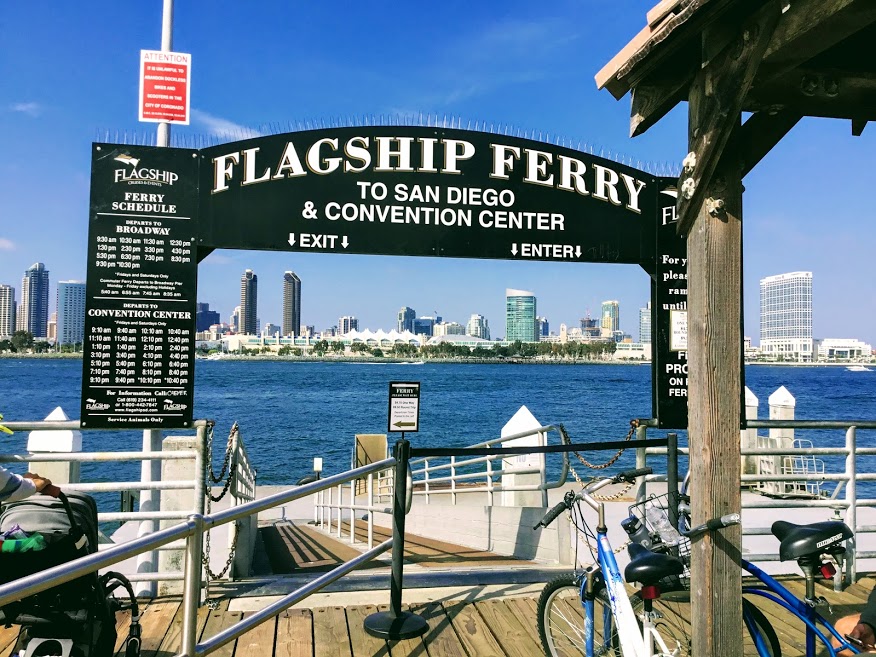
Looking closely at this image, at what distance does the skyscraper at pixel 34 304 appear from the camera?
510ft

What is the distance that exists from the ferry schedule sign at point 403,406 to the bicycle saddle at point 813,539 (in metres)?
4.09

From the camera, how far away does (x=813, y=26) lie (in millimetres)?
2291

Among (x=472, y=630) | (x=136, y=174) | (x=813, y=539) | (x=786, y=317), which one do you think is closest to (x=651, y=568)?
(x=813, y=539)

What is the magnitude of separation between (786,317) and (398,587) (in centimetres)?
18009

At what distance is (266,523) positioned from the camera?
12945 mm

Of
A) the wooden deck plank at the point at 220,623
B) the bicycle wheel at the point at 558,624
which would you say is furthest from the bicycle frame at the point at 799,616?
the wooden deck plank at the point at 220,623

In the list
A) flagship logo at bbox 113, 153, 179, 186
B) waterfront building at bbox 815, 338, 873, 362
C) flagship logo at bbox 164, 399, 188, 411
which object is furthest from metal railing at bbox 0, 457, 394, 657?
waterfront building at bbox 815, 338, 873, 362

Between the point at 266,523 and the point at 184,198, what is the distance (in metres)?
9.39

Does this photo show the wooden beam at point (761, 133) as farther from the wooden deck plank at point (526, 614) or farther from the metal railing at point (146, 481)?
the metal railing at point (146, 481)

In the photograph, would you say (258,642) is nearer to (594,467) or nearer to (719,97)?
(594,467)

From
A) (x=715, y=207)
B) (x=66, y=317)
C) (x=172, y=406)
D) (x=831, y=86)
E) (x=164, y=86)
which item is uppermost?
(x=66, y=317)

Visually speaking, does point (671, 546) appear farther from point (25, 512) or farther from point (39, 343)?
point (39, 343)

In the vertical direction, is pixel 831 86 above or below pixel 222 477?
above

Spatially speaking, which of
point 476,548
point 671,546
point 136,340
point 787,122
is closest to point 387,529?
point 476,548
